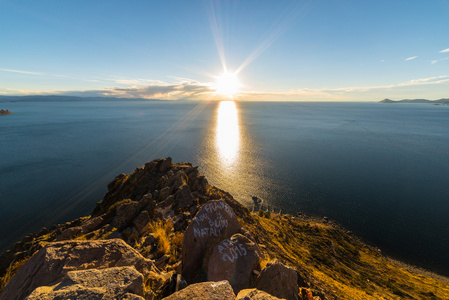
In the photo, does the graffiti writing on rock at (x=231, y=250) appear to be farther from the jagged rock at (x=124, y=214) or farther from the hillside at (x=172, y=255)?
the jagged rock at (x=124, y=214)

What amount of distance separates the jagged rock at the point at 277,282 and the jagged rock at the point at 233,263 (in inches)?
29.6

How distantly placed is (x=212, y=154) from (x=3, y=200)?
8017 centimetres

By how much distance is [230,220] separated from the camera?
39.9 feet

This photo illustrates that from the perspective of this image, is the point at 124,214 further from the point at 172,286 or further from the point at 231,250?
the point at 231,250

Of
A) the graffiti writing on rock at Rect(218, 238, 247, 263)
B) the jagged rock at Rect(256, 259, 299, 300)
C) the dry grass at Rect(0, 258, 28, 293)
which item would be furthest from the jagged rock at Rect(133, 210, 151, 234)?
the jagged rock at Rect(256, 259, 299, 300)

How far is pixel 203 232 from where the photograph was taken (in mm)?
11062

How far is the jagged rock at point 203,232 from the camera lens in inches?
404

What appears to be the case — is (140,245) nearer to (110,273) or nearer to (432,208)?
(110,273)

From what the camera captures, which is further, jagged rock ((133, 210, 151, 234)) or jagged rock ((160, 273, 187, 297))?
jagged rock ((133, 210, 151, 234))

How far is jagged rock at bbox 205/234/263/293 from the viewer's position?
9008mm

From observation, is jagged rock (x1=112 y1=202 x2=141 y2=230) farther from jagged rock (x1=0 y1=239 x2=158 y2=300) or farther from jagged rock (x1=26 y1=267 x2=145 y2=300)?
jagged rock (x1=26 y1=267 x2=145 y2=300)

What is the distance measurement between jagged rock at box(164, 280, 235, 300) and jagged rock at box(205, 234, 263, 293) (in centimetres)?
361

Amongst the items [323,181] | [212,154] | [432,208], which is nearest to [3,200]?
[212,154]

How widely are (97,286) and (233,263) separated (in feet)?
19.3
